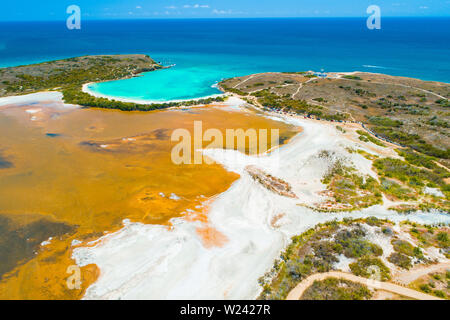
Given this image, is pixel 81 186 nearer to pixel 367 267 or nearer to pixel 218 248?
pixel 218 248

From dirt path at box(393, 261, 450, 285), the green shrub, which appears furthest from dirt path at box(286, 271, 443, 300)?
dirt path at box(393, 261, 450, 285)

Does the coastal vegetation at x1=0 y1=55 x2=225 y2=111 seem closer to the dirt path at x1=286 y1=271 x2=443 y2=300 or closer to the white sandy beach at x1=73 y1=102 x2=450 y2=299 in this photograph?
the white sandy beach at x1=73 y1=102 x2=450 y2=299

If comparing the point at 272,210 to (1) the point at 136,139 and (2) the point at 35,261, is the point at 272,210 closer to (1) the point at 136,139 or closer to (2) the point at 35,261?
(2) the point at 35,261

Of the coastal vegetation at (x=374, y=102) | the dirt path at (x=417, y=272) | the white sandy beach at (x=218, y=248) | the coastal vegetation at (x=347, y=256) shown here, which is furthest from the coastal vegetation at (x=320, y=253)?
the coastal vegetation at (x=374, y=102)

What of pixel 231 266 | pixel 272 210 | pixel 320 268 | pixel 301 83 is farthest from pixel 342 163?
pixel 301 83

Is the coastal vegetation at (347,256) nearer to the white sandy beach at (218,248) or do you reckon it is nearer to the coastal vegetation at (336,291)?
the coastal vegetation at (336,291)
